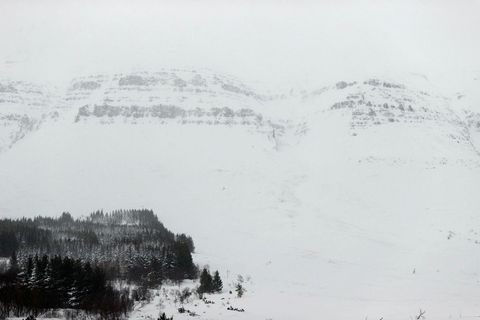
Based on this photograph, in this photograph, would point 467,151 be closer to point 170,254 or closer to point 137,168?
point 137,168

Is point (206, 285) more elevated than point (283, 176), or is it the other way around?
point (283, 176)

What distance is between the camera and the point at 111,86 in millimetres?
169625

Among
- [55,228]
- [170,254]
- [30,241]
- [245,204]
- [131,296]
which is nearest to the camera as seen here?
[131,296]

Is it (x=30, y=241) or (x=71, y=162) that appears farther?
(x=71, y=162)

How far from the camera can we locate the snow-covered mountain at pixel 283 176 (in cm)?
7062

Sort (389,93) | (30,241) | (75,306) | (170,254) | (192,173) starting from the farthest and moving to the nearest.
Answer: (389,93) < (192,173) < (30,241) < (170,254) < (75,306)

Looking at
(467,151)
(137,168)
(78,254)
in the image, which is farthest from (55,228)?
(467,151)

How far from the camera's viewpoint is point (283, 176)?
126 metres

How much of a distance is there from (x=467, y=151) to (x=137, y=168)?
7619cm

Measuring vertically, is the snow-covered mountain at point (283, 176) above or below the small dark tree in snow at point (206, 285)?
above

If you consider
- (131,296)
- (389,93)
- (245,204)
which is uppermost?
(389,93)

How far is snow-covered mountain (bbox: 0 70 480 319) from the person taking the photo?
232ft

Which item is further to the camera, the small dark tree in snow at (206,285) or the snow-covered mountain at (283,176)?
the snow-covered mountain at (283,176)

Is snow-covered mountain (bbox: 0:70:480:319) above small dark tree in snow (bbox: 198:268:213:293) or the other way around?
above
